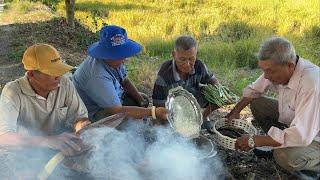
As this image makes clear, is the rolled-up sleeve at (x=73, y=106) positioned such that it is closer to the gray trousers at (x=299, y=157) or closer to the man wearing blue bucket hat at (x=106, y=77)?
the man wearing blue bucket hat at (x=106, y=77)

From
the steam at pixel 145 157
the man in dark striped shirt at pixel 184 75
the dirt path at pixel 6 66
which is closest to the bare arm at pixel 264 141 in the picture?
the steam at pixel 145 157

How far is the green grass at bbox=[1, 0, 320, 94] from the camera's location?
7587 mm

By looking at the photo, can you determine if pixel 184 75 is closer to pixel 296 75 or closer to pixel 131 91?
pixel 131 91

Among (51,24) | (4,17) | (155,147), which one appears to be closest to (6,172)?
(155,147)

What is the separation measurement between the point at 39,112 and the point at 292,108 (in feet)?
7.68

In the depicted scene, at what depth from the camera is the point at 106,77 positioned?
3.79 meters

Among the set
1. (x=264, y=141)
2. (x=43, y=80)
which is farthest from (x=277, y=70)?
(x=43, y=80)

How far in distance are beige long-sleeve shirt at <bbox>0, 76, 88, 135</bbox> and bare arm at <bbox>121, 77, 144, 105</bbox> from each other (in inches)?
43.8

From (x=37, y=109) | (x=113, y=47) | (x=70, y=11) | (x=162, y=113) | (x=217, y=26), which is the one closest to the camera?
(x=37, y=109)

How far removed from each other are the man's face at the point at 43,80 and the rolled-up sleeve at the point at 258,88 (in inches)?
83.1

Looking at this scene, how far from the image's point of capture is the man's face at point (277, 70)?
11.5 ft

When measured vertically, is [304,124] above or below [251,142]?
above

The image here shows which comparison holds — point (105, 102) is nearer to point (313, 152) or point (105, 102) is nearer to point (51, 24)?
point (313, 152)

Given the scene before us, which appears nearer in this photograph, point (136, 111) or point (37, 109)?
point (37, 109)
